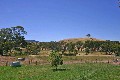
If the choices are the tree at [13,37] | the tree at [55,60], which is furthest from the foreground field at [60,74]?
the tree at [13,37]

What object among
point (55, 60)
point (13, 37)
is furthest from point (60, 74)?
point (13, 37)

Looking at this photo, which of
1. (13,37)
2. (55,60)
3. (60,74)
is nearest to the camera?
(60,74)

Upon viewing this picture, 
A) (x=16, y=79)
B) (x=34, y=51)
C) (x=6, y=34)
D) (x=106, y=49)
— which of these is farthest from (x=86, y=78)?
(x=106, y=49)

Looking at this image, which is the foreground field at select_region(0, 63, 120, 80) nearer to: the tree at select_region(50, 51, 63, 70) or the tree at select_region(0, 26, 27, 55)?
the tree at select_region(50, 51, 63, 70)

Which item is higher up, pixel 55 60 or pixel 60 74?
pixel 55 60

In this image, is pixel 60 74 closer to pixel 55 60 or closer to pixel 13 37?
pixel 55 60

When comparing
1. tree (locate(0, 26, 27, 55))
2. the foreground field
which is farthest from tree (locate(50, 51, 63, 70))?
tree (locate(0, 26, 27, 55))

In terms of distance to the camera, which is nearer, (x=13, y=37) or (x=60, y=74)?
(x=60, y=74)

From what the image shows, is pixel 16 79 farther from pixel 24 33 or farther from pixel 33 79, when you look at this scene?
pixel 24 33

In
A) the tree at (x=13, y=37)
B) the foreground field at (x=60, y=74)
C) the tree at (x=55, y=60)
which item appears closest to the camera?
the foreground field at (x=60, y=74)

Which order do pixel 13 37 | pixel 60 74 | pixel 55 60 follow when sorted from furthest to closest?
pixel 13 37, pixel 55 60, pixel 60 74

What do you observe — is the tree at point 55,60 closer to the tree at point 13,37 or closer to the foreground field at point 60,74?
the foreground field at point 60,74

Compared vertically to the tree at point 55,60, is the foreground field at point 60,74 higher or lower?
lower

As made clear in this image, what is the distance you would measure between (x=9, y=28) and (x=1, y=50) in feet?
92.9
